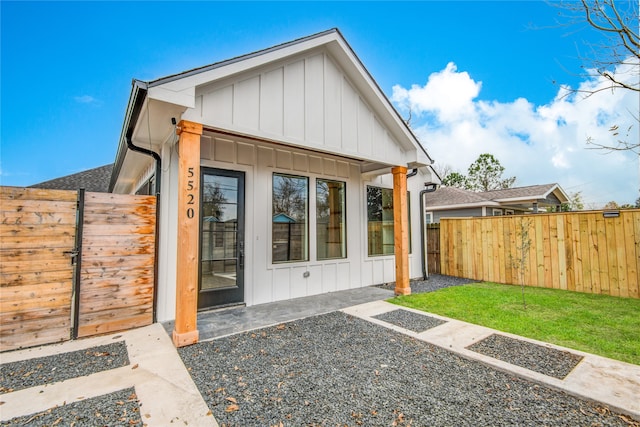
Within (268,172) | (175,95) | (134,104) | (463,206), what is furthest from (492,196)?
(134,104)

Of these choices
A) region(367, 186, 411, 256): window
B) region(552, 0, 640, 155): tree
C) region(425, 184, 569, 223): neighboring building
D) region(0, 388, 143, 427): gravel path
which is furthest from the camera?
region(425, 184, 569, 223): neighboring building

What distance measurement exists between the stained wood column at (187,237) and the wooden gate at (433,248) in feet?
24.4

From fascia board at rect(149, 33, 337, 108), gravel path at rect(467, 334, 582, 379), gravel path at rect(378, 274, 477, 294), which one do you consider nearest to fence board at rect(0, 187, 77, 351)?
fascia board at rect(149, 33, 337, 108)

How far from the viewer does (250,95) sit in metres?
3.95

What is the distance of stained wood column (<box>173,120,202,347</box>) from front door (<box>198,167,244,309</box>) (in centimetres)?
129

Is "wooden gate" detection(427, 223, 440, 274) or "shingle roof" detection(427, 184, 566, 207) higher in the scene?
"shingle roof" detection(427, 184, 566, 207)

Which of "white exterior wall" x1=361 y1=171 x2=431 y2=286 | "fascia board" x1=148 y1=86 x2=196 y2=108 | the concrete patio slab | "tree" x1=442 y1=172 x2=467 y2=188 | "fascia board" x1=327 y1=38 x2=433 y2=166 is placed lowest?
the concrete patio slab

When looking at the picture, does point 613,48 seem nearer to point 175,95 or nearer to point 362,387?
point 362,387

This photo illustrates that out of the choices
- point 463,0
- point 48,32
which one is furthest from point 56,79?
point 463,0

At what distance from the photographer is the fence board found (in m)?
3.30

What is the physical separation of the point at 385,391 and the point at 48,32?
16.3m

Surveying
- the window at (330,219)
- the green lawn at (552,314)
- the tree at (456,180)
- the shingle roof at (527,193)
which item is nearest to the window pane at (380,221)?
the window at (330,219)

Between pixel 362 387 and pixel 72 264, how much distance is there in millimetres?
3865

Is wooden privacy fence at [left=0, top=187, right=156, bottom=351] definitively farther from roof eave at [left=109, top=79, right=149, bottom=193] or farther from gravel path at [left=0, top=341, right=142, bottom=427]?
roof eave at [left=109, top=79, right=149, bottom=193]
